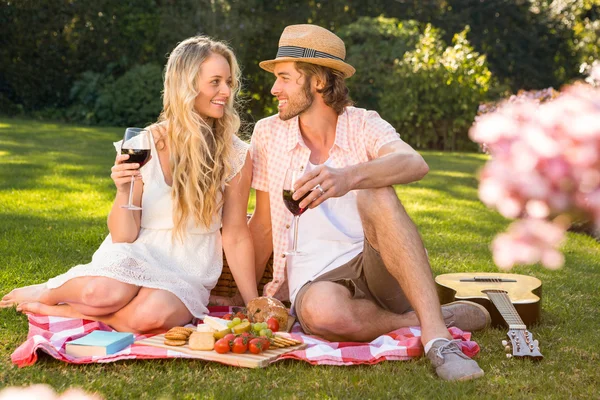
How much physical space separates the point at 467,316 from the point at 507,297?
0.27 meters

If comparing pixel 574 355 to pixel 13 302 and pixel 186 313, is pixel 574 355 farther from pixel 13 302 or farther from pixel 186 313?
pixel 13 302

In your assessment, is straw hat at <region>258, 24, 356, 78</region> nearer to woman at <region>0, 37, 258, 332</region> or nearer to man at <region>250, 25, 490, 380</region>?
man at <region>250, 25, 490, 380</region>

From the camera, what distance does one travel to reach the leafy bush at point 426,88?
1479 centimetres

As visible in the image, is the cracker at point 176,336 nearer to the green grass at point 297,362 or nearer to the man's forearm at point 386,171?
the green grass at point 297,362

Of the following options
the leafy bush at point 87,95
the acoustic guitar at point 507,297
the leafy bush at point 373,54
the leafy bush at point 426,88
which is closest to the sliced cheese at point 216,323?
the acoustic guitar at point 507,297

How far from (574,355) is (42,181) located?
19.1ft

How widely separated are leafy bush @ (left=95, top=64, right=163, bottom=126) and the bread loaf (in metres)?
11.3

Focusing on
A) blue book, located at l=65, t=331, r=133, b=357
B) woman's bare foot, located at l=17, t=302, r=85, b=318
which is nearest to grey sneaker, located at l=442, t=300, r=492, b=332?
blue book, located at l=65, t=331, r=133, b=357

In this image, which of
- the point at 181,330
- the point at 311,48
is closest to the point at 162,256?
the point at 181,330

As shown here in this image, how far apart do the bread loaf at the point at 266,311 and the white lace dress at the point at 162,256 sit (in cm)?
28

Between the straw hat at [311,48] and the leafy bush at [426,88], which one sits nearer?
the straw hat at [311,48]

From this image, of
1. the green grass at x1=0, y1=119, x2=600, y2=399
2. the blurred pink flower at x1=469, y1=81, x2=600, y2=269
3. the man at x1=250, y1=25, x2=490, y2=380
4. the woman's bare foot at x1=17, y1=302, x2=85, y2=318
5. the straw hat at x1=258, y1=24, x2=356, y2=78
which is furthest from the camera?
the straw hat at x1=258, y1=24, x2=356, y2=78

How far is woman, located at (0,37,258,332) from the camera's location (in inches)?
135

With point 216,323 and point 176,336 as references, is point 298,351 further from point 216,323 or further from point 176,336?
point 176,336
